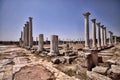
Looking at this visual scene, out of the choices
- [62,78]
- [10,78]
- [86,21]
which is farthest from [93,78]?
[86,21]

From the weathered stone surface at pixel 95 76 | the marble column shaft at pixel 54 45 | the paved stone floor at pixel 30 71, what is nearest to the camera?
the weathered stone surface at pixel 95 76

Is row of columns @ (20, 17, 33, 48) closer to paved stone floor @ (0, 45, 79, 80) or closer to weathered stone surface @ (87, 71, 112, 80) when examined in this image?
paved stone floor @ (0, 45, 79, 80)

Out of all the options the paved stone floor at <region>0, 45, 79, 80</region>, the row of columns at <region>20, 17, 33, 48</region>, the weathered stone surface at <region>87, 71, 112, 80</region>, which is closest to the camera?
the weathered stone surface at <region>87, 71, 112, 80</region>

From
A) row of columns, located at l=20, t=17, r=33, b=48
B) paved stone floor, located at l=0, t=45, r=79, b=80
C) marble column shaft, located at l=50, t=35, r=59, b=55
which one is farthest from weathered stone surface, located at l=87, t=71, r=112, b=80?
row of columns, located at l=20, t=17, r=33, b=48

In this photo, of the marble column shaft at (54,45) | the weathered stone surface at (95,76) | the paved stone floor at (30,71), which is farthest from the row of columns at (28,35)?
the weathered stone surface at (95,76)

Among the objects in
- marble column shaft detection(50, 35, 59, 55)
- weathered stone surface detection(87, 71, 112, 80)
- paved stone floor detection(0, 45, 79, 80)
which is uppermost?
marble column shaft detection(50, 35, 59, 55)

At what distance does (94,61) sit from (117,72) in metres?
2.55

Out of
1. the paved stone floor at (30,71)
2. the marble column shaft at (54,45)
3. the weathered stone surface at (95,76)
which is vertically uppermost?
the marble column shaft at (54,45)

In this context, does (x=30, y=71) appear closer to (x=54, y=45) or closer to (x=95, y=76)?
(x=95, y=76)

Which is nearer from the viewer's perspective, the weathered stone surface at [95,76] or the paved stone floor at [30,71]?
the weathered stone surface at [95,76]

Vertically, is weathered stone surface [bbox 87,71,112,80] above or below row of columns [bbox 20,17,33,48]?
below

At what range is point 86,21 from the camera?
744 inches

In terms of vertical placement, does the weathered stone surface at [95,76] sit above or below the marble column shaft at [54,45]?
below

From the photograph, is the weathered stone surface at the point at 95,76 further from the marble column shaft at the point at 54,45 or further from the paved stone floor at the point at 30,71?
the marble column shaft at the point at 54,45
